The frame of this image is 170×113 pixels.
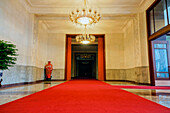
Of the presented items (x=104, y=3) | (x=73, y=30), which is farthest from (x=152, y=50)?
(x=73, y=30)

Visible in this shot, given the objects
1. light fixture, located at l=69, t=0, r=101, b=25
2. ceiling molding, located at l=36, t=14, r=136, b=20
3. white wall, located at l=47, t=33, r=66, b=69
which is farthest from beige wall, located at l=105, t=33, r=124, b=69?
light fixture, located at l=69, t=0, r=101, b=25

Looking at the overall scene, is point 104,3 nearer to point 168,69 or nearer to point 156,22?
point 156,22

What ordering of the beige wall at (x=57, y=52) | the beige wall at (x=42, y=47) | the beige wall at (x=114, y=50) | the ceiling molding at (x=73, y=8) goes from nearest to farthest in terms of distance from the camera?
the ceiling molding at (x=73, y=8) → the beige wall at (x=42, y=47) → the beige wall at (x=57, y=52) → the beige wall at (x=114, y=50)

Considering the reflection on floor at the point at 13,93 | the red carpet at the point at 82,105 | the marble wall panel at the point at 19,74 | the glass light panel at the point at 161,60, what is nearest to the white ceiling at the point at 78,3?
the glass light panel at the point at 161,60

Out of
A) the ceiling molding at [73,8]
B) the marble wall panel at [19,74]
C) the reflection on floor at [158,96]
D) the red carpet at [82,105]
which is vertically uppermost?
the ceiling molding at [73,8]

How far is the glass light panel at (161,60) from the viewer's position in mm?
6389

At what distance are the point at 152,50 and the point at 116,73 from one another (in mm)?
4028

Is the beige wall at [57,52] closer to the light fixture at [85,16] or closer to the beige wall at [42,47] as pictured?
the beige wall at [42,47]

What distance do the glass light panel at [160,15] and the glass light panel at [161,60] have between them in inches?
53.7

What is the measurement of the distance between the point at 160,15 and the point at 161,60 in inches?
88.3

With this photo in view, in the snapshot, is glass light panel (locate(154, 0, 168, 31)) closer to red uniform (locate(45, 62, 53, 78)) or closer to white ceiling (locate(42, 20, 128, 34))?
white ceiling (locate(42, 20, 128, 34))

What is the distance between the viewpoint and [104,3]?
21.7ft

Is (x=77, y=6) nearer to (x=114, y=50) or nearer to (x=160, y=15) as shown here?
(x=160, y=15)

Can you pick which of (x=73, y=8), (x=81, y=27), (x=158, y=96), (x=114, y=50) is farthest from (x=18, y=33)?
(x=114, y=50)
